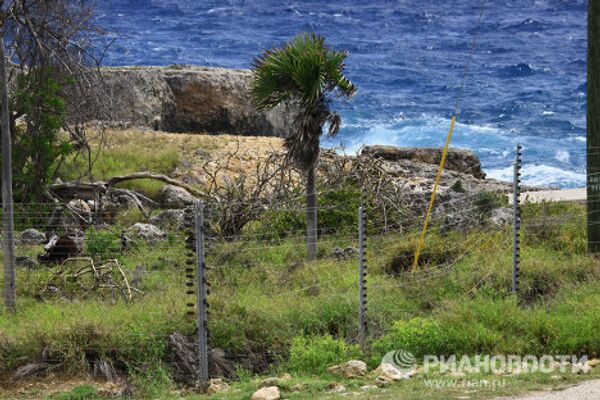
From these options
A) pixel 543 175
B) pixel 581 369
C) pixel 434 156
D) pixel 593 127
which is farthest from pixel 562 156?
pixel 581 369

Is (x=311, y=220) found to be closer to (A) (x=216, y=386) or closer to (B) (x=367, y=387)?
(A) (x=216, y=386)

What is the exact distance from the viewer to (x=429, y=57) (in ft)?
216

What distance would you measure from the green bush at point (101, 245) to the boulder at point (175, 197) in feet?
15.3

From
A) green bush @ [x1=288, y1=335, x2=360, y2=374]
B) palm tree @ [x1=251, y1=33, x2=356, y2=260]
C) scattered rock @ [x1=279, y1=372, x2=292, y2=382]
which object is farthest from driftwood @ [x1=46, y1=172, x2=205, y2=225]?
scattered rock @ [x1=279, y1=372, x2=292, y2=382]

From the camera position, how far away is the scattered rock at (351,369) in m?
11.9

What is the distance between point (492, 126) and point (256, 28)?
26992 mm

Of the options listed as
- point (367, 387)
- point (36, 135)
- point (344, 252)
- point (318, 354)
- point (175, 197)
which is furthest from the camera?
point (175, 197)

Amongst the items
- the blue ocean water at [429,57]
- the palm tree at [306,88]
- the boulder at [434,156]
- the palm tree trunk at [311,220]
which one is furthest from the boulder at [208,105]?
the palm tree at [306,88]

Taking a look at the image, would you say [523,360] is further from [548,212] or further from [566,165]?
[566,165]

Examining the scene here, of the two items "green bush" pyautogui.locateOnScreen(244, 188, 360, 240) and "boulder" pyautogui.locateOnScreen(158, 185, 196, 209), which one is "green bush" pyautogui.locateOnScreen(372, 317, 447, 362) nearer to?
"green bush" pyautogui.locateOnScreen(244, 188, 360, 240)

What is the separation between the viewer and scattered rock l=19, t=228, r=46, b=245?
17.9 m

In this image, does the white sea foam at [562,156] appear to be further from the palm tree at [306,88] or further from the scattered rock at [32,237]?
the scattered rock at [32,237]

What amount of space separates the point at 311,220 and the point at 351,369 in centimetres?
523

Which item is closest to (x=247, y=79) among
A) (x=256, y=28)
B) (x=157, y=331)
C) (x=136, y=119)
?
(x=136, y=119)
